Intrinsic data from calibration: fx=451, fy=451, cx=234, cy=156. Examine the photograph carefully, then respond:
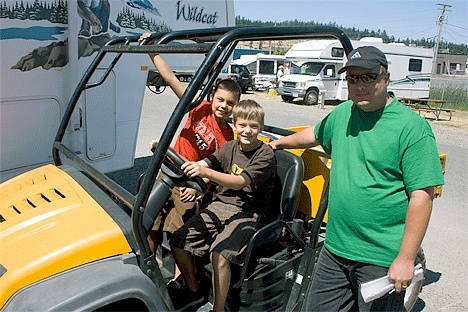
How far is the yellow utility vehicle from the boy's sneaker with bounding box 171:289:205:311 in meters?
0.09

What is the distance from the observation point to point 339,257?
2281 millimetres

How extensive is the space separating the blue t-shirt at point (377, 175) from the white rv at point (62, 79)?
2.65 metres

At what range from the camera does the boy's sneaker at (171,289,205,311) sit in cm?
245

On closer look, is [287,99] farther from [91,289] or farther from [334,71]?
[91,289]

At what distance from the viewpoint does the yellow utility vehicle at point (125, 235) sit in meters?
1.82

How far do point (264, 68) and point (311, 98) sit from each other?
31.2 ft

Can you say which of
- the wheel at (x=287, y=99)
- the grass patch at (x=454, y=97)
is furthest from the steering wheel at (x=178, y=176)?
the grass patch at (x=454, y=97)

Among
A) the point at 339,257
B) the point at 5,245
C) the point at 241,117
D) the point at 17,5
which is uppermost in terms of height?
the point at 17,5

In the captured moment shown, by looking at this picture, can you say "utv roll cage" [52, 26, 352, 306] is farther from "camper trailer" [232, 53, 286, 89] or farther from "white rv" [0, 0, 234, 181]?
"camper trailer" [232, 53, 286, 89]

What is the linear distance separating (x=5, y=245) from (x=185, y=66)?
148 inches

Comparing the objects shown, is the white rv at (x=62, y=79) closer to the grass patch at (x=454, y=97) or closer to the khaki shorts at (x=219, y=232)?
the khaki shorts at (x=219, y=232)

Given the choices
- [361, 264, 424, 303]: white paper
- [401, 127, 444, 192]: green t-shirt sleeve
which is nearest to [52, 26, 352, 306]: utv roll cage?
[361, 264, 424, 303]: white paper

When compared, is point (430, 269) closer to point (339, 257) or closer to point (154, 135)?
point (339, 257)

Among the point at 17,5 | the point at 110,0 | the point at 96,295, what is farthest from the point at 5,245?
the point at 110,0
